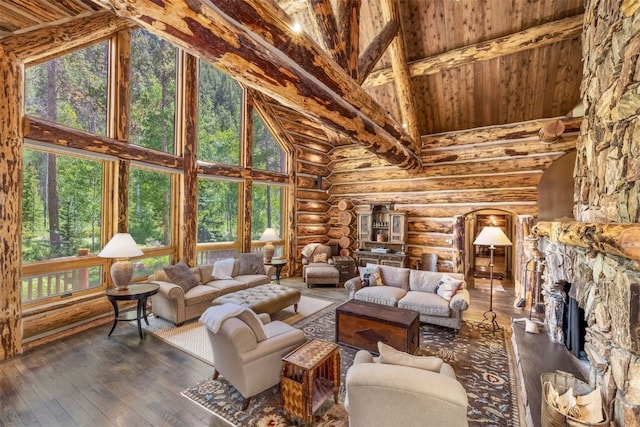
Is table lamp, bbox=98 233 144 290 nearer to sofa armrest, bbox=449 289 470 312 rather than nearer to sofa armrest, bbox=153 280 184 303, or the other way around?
sofa armrest, bbox=153 280 184 303

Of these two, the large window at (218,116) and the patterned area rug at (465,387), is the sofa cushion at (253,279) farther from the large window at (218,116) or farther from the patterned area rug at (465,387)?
the large window at (218,116)

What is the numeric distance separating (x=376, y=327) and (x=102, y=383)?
11.0ft

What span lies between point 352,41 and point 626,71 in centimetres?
250

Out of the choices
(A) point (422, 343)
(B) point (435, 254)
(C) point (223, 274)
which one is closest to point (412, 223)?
(B) point (435, 254)

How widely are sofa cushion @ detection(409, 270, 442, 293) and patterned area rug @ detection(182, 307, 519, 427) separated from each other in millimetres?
881

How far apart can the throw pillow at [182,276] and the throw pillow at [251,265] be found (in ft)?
3.84

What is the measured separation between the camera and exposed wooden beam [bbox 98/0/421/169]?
5.55 ft

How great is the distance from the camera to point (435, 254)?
742cm

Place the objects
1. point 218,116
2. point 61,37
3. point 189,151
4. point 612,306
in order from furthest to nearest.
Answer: point 218,116 < point 189,151 < point 61,37 < point 612,306

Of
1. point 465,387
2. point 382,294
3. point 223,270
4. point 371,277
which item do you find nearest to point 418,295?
point 382,294

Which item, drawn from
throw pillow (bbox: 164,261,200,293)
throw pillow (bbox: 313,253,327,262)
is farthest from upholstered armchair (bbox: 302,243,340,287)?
throw pillow (bbox: 164,261,200,293)

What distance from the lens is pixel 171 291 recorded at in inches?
177

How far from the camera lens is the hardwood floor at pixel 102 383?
2555 mm

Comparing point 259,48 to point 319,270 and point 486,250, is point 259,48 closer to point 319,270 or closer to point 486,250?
point 319,270
